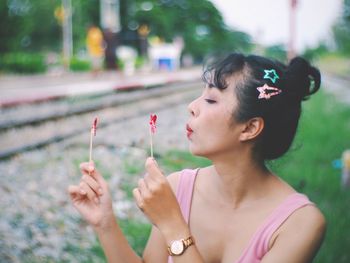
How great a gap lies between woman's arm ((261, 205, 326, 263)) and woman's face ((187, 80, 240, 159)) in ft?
1.07

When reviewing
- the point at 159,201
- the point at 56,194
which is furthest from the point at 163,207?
the point at 56,194

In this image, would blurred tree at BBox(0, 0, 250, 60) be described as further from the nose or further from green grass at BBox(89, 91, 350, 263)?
green grass at BBox(89, 91, 350, 263)

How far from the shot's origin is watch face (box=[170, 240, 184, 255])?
1.40 meters

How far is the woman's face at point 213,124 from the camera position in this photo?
1586 millimetres

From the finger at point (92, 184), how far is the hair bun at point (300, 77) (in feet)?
2.41

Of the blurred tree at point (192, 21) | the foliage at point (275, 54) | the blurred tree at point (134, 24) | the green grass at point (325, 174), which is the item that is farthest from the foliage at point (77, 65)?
the green grass at point (325, 174)

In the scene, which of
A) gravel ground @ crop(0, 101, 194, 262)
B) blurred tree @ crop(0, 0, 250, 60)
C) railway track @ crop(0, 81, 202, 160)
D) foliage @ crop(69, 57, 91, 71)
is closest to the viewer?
gravel ground @ crop(0, 101, 194, 262)

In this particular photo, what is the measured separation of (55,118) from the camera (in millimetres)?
8125

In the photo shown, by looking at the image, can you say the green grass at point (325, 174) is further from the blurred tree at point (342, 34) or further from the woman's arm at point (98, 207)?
the blurred tree at point (342, 34)

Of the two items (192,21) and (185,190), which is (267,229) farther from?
(192,21)

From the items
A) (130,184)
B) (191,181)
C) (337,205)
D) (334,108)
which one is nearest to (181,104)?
(334,108)

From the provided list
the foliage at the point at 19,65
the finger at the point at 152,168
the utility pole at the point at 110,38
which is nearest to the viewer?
the finger at the point at 152,168

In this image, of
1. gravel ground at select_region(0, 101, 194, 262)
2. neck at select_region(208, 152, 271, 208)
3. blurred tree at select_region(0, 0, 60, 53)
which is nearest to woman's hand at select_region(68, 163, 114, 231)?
neck at select_region(208, 152, 271, 208)

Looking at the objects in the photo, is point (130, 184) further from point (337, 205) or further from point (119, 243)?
point (119, 243)
